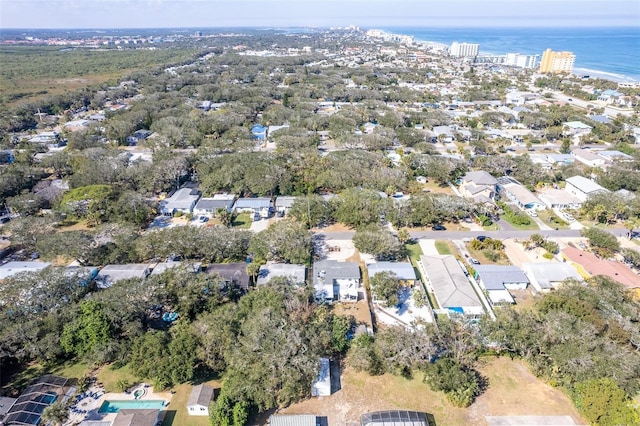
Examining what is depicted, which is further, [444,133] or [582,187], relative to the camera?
[444,133]

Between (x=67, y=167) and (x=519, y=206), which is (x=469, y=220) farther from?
(x=67, y=167)

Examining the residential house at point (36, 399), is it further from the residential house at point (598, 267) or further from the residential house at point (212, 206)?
the residential house at point (598, 267)

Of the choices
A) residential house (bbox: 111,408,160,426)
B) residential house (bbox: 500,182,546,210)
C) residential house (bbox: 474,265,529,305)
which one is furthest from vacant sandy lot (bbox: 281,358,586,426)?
residential house (bbox: 500,182,546,210)

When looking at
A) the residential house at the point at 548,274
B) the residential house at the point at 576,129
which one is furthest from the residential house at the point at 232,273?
the residential house at the point at 576,129

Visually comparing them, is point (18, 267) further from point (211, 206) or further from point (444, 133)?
point (444, 133)

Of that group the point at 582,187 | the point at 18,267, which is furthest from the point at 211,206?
the point at 582,187

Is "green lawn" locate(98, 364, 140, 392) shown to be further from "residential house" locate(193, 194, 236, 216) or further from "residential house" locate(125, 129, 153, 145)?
"residential house" locate(125, 129, 153, 145)

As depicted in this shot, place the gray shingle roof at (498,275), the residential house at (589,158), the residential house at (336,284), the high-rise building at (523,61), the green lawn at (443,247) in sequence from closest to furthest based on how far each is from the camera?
the residential house at (336,284), the gray shingle roof at (498,275), the green lawn at (443,247), the residential house at (589,158), the high-rise building at (523,61)
